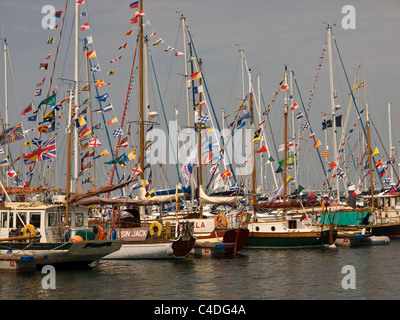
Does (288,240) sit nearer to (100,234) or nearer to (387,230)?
(387,230)

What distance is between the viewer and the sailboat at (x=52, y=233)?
103 feet

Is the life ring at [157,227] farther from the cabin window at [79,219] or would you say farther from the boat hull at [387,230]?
the boat hull at [387,230]

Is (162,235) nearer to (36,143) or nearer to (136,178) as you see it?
(136,178)

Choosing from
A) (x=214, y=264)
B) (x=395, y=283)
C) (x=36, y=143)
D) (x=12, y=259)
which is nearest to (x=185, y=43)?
(x=36, y=143)

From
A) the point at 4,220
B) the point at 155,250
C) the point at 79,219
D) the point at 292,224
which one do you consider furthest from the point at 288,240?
the point at 4,220

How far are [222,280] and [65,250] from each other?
843 centimetres

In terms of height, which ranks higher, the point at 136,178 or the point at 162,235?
the point at 136,178

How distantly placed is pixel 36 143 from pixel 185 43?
16060 mm

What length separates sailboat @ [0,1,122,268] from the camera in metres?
31.5

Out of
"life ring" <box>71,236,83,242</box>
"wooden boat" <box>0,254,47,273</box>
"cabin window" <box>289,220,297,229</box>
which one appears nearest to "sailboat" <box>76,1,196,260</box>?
"life ring" <box>71,236,83,242</box>

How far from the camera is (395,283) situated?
28125mm

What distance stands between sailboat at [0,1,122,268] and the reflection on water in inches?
38.5

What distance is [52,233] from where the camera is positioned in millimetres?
33969
